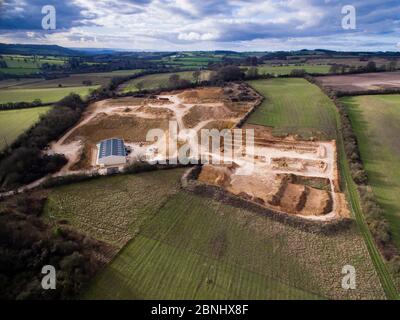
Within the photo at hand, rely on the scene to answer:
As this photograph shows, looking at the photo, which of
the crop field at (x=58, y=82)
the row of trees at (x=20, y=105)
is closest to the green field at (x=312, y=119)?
the row of trees at (x=20, y=105)

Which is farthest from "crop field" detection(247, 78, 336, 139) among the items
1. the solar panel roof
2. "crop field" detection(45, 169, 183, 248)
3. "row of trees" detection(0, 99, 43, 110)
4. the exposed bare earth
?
"row of trees" detection(0, 99, 43, 110)

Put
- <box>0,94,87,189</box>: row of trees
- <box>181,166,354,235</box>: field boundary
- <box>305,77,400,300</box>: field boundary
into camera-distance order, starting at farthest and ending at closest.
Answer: <box>0,94,87,189</box>: row of trees < <box>181,166,354,235</box>: field boundary < <box>305,77,400,300</box>: field boundary

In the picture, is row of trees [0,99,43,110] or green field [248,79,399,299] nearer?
green field [248,79,399,299]

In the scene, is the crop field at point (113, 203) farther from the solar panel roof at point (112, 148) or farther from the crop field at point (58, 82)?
the crop field at point (58, 82)

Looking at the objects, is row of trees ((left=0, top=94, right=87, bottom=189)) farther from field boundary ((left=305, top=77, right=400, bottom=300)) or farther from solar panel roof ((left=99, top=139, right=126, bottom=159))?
field boundary ((left=305, top=77, right=400, bottom=300))

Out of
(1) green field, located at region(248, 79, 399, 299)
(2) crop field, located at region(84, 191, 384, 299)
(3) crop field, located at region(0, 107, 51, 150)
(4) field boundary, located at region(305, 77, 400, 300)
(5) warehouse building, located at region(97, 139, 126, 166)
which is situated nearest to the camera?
(2) crop field, located at region(84, 191, 384, 299)
